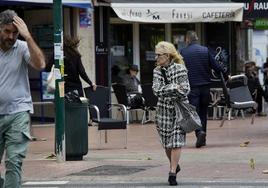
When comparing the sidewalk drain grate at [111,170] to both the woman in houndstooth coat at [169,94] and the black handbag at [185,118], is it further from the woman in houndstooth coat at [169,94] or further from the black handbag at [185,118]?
the black handbag at [185,118]

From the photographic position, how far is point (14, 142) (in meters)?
6.07

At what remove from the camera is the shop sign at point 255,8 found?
18.4 m

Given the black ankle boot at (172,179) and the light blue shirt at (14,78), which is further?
the black ankle boot at (172,179)

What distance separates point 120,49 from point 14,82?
12.3 meters

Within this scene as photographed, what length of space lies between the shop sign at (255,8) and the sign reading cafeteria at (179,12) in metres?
0.76

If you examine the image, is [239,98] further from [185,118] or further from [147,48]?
[185,118]

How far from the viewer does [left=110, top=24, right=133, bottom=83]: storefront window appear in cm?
1820

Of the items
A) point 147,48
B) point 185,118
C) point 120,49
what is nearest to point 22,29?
point 185,118

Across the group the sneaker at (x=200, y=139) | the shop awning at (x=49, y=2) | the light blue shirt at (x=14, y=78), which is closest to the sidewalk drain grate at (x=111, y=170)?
the sneaker at (x=200, y=139)

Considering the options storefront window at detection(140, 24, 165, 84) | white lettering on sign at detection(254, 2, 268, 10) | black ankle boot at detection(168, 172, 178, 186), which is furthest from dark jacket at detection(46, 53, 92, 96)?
white lettering on sign at detection(254, 2, 268, 10)

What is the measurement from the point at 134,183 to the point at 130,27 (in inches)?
413

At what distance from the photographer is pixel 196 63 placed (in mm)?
12031

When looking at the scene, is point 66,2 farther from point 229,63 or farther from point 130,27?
point 229,63

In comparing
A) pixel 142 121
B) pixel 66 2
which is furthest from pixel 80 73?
pixel 142 121
